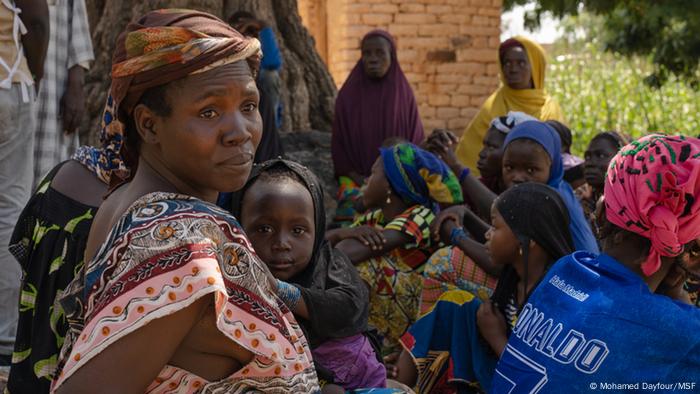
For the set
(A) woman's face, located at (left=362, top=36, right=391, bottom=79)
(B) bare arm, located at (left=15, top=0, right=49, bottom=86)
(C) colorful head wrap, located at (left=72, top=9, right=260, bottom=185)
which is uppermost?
(C) colorful head wrap, located at (left=72, top=9, right=260, bottom=185)

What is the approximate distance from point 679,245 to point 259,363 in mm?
1418

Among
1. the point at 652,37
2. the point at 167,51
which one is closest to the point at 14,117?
the point at 167,51

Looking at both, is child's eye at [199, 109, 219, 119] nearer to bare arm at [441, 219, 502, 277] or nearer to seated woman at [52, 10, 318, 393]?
seated woman at [52, 10, 318, 393]

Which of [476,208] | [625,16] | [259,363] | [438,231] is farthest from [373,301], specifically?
[625,16]

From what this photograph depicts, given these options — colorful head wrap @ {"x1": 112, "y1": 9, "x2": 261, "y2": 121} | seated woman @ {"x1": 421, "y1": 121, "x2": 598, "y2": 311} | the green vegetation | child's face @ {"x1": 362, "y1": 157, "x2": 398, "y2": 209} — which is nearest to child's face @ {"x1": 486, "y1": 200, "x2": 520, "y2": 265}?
seated woman @ {"x1": 421, "y1": 121, "x2": 598, "y2": 311}

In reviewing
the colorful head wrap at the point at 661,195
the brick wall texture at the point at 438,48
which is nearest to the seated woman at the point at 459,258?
the colorful head wrap at the point at 661,195

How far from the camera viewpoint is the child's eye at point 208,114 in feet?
6.94

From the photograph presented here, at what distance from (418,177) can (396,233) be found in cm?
44

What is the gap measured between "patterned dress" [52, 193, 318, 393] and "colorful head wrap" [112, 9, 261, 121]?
0.25 metres

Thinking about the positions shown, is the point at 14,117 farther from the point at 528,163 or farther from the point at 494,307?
the point at 528,163

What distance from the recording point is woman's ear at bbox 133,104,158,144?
2141 millimetres

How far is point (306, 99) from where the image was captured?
28.0ft

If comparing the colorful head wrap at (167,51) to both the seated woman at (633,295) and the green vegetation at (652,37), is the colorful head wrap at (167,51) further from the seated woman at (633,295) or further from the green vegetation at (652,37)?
the green vegetation at (652,37)

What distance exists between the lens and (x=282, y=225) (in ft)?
11.2
